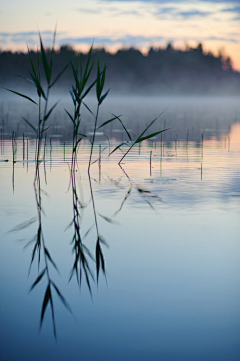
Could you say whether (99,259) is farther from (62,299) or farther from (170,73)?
(170,73)

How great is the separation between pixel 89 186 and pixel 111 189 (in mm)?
302

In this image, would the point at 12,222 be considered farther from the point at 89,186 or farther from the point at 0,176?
the point at 0,176

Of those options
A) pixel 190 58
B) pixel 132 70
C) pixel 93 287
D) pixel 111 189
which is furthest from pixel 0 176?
pixel 190 58

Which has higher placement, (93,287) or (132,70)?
(132,70)

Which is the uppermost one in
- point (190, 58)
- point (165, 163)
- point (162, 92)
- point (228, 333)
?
point (190, 58)

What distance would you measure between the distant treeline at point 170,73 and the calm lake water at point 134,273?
9786 centimetres

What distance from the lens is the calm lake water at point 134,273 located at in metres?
2.09

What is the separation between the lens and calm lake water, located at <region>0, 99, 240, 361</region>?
2090mm

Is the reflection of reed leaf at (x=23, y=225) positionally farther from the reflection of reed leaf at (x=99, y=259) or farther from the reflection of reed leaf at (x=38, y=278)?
the reflection of reed leaf at (x=38, y=278)

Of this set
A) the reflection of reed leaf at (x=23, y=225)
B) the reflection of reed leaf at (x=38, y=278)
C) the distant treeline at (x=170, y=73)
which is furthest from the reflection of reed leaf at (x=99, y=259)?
the distant treeline at (x=170, y=73)

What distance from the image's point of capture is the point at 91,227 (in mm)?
3895

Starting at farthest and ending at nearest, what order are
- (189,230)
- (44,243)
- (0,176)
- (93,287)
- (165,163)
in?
(165,163)
(0,176)
(189,230)
(44,243)
(93,287)

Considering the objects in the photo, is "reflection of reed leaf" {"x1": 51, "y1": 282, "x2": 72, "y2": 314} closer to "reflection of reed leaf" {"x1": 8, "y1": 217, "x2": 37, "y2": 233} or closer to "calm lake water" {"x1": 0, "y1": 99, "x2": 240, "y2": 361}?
"calm lake water" {"x1": 0, "y1": 99, "x2": 240, "y2": 361}

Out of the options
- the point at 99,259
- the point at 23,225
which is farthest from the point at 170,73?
the point at 99,259
